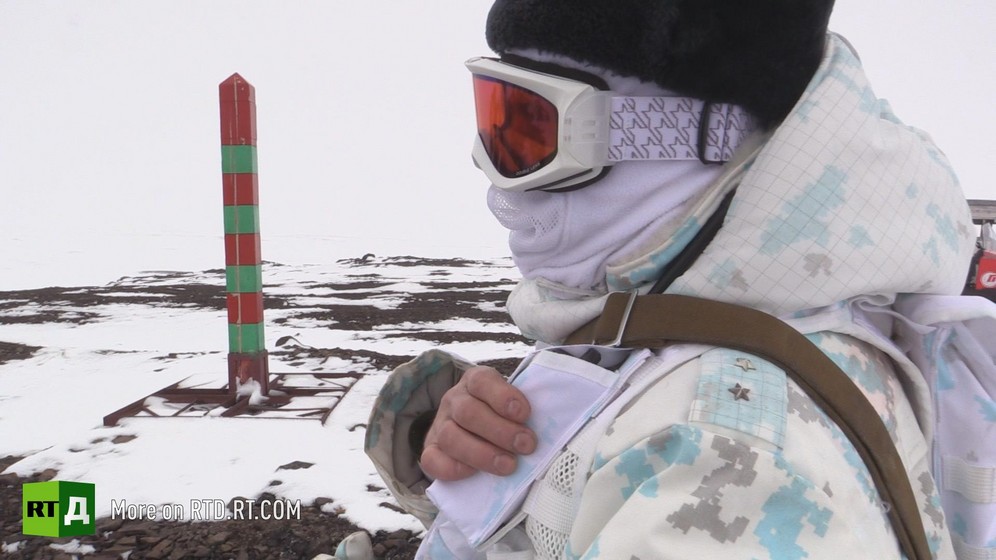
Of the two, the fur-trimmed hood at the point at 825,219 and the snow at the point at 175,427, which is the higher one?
the fur-trimmed hood at the point at 825,219

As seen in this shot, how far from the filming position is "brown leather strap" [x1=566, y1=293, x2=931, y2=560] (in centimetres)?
82

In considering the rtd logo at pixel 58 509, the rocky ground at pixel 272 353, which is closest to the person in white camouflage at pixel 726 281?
the rocky ground at pixel 272 353

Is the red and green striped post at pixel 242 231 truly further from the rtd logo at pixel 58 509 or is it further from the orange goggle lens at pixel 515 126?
the orange goggle lens at pixel 515 126

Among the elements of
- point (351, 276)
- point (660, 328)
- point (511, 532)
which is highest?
point (660, 328)

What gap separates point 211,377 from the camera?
481cm

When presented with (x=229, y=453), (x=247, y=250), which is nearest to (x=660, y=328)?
(x=229, y=453)

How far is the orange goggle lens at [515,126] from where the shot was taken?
43.1 inches

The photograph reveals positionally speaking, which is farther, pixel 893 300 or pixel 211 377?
pixel 211 377

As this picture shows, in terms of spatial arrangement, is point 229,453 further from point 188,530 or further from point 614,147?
point 614,147

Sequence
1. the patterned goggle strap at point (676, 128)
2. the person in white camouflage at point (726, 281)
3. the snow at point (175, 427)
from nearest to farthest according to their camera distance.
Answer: the person in white camouflage at point (726, 281) → the patterned goggle strap at point (676, 128) → the snow at point (175, 427)

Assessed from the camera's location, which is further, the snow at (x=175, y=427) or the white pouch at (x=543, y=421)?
the snow at (x=175, y=427)

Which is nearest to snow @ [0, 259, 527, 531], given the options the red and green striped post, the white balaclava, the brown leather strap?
the red and green striped post

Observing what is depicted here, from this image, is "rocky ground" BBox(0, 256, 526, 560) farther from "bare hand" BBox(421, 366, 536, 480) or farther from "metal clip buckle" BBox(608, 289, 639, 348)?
"metal clip buckle" BBox(608, 289, 639, 348)

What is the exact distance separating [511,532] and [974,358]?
32.1 inches
